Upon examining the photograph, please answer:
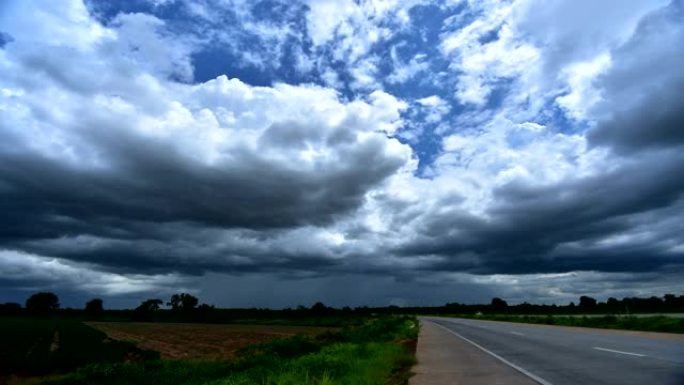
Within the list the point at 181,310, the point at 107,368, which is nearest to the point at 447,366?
the point at 107,368

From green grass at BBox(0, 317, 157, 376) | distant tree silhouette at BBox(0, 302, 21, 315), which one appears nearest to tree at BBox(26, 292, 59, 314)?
distant tree silhouette at BBox(0, 302, 21, 315)

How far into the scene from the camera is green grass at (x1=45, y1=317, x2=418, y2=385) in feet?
46.4

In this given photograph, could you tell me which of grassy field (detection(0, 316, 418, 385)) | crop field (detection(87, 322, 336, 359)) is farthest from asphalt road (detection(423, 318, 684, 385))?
crop field (detection(87, 322, 336, 359))

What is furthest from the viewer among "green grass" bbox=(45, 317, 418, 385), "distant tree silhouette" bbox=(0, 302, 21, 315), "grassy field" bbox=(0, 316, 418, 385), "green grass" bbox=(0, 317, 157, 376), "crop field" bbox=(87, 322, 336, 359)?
"distant tree silhouette" bbox=(0, 302, 21, 315)

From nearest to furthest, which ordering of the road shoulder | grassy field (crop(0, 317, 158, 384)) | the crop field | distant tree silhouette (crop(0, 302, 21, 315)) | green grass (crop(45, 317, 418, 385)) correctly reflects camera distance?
the road shoulder < green grass (crop(45, 317, 418, 385)) < grassy field (crop(0, 317, 158, 384)) < the crop field < distant tree silhouette (crop(0, 302, 21, 315))

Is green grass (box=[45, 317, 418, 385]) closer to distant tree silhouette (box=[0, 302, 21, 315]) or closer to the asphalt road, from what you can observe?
the asphalt road

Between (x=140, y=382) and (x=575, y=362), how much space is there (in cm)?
1768

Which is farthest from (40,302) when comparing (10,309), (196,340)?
(196,340)

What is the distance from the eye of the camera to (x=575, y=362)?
15.6 m

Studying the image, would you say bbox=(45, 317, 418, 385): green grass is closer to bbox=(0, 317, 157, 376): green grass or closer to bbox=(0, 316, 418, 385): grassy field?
bbox=(0, 316, 418, 385): grassy field

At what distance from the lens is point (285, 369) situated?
16953 millimetres

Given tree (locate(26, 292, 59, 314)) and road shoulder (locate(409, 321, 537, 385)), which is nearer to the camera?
road shoulder (locate(409, 321, 537, 385))

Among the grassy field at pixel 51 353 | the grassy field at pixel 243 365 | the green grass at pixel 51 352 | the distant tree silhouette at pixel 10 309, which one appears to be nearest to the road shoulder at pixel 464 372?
the grassy field at pixel 243 365

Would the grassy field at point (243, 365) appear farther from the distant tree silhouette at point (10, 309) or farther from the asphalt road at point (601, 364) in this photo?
the distant tree silhouette at point (10, 309)
